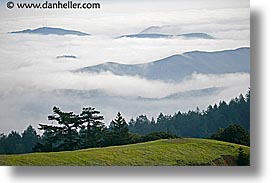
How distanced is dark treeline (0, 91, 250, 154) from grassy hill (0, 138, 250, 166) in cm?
2

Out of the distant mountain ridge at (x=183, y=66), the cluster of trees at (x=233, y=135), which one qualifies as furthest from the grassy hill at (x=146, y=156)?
the distant mountain ridge at (x=183, y=66)

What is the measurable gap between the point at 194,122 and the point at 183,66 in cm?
19

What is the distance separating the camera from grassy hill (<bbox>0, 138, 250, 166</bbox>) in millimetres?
2666

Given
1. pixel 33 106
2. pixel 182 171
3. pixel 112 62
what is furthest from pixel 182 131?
pixel 33 106

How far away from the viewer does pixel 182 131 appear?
2689 millimetres

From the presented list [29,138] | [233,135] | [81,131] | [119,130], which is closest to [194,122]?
[233,135]

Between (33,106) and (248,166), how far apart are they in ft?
2.44

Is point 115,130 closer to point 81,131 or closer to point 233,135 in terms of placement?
point 81,131

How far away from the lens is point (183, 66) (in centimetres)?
268

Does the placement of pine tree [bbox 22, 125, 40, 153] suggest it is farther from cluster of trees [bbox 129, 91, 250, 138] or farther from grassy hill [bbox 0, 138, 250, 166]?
cluster of trees [bbox 129, 91, 250, 138]

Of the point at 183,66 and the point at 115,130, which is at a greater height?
the point at 183,66

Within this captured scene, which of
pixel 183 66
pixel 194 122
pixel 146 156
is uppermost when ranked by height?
pixel 183 66

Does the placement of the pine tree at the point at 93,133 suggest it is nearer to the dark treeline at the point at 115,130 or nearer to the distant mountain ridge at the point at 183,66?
the dark treeline at the point at 115,130
